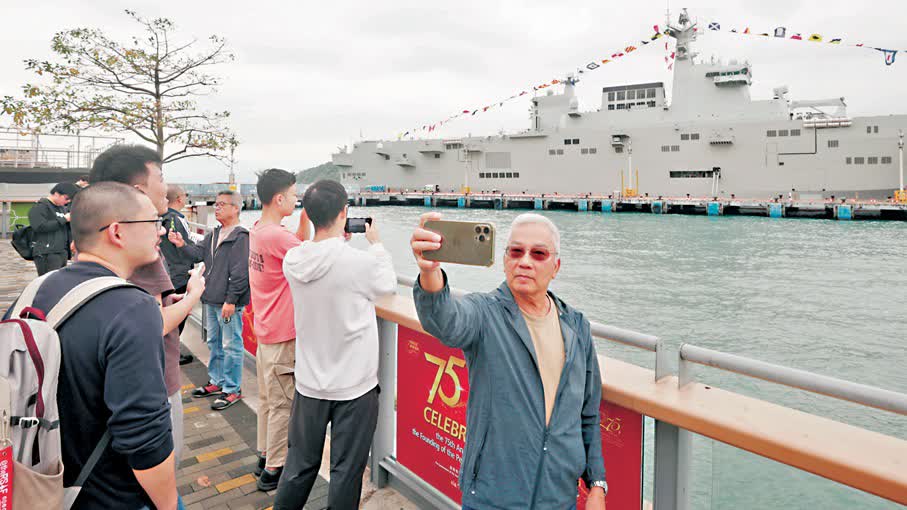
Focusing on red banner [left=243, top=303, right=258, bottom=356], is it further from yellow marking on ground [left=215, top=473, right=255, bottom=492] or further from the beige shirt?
the beige shirt

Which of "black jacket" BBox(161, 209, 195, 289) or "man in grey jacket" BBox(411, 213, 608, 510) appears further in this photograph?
"black jacket" BBox(161, 209, 195, 289)

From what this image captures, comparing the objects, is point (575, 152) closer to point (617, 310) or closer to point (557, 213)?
point (557, 213)

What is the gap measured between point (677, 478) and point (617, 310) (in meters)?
11.7

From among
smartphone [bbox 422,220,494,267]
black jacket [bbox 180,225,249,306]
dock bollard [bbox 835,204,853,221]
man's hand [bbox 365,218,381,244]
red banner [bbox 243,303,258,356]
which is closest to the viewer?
smartphone [bbox 422,220,494,267]

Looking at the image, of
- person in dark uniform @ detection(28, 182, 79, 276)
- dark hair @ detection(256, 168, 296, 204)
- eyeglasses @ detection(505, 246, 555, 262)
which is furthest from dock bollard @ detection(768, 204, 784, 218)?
eyeglasses @ detection(505, 246, 555, 262)

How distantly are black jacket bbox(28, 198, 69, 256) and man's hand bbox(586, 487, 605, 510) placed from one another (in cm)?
578

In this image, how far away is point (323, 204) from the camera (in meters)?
2.47

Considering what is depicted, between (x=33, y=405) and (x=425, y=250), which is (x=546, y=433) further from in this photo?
(x=33, y=405)

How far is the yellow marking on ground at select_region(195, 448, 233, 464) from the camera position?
334 cm

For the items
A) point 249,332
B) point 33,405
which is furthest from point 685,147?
point 33,405

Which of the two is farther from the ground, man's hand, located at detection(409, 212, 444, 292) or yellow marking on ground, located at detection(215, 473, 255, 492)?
Result: man's hand, located at detection(409, 212, 444, 292)

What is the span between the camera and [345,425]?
2.46 meters

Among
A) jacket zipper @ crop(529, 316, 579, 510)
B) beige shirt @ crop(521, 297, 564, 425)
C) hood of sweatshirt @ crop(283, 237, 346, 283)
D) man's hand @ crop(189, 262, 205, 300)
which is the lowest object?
jacket zipper @ crop(529, 316, 579, 510)

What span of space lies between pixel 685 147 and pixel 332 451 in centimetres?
4614
